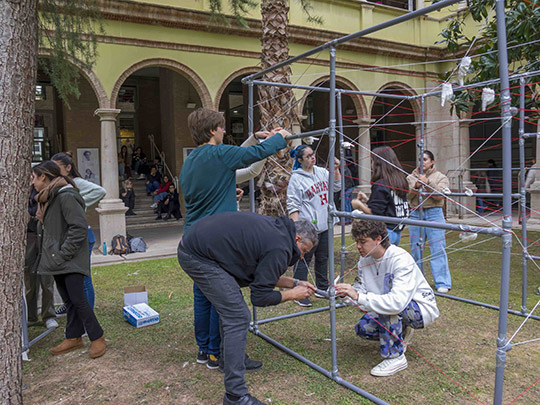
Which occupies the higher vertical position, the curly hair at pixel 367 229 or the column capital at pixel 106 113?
the column capital at pixel 106 113

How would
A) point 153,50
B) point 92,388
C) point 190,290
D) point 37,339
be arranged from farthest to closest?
point 153,50 → point 190,290 → point 37,339 → point 92,388

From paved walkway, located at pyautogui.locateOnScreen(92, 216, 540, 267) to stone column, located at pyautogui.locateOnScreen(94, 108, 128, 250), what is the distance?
577 mm

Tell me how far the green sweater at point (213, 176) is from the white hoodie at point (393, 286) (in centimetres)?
118

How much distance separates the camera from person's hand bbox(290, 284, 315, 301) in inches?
111

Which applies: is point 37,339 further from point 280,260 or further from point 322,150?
point 322,150

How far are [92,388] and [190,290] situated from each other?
104 inches

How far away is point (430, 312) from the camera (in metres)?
3.37

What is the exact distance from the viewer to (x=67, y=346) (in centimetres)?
388

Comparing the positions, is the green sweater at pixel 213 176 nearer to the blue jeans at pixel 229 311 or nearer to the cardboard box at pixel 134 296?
the blue jeans at pixel 229 311

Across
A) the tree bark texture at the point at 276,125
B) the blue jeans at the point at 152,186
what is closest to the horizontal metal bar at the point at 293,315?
the tree bark texture at the point at 276,125

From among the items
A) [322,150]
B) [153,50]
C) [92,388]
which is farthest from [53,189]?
[322,150]

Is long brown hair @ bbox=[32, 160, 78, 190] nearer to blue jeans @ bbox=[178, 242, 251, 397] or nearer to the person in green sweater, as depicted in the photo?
the person in green sweater

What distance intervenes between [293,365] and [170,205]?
10570 mm

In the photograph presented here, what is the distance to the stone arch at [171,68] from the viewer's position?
9.57 meters
